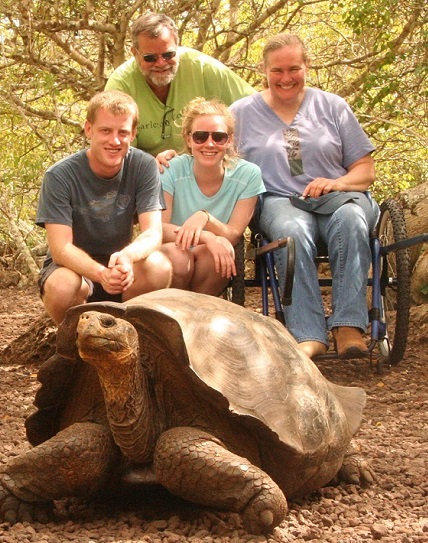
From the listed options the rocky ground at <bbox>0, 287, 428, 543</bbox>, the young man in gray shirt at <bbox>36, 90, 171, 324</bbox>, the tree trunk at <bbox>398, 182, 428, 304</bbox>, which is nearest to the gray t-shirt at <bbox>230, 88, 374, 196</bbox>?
the young man in gray shirt at <bbox>36, 90, 171, 324</bbox>

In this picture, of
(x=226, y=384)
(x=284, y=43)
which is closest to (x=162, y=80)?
(x=284, y=43)

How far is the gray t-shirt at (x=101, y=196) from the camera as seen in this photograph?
13.3ft

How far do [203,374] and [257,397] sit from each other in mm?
185

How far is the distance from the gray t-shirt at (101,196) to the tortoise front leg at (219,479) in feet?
5.97

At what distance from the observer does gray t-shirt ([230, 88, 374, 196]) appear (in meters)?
4.71

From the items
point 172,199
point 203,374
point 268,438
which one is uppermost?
point 172,199

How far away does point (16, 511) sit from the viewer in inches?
104

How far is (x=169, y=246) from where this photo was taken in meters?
4.27

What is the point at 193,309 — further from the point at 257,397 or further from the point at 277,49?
the point at 277,49

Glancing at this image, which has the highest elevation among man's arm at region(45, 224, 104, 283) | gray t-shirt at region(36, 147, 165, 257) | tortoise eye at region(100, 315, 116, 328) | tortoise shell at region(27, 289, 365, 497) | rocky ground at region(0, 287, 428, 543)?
gray t-shirt at region(36, 147, 165, 257)

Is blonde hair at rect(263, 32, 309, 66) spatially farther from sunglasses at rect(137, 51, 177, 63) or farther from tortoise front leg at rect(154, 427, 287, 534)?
tortoise front leg at rect(154, 427, 287, 534)

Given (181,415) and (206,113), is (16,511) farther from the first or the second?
(206,113)

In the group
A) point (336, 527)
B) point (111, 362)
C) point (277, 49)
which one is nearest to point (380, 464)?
point (336, 527)

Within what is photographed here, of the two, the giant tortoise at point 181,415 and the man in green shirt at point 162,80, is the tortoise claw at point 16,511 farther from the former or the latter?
the man in green shirt at point 162,80
